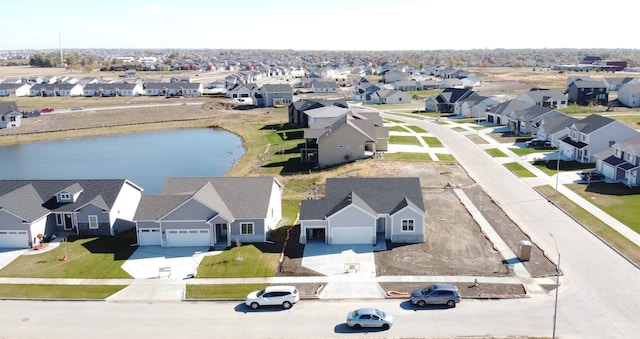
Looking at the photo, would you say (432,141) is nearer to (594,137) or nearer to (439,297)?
(594,137)

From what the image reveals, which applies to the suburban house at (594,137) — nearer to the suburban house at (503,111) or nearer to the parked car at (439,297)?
the suburban house at (503,111)

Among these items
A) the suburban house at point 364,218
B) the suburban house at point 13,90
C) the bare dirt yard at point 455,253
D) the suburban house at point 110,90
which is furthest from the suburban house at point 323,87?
the suburban house at point 364,218

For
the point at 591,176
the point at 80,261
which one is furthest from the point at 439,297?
the point at 591,176

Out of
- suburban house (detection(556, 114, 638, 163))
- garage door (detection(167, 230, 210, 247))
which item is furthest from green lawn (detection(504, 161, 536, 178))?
garage door (detection(167, 230, 210, 247))

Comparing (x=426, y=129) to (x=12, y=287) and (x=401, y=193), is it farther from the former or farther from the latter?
(x=12, y=287)

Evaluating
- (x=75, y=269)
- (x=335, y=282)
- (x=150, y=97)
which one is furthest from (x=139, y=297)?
(x=150, y=97)

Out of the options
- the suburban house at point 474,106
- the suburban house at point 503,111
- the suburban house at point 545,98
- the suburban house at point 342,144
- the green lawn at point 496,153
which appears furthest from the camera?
the suburban house at point 545,98
